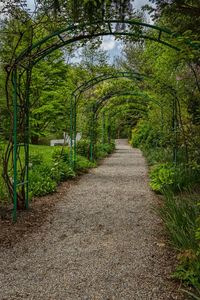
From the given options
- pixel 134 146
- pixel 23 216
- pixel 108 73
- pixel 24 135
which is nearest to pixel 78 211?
pixel 23 216

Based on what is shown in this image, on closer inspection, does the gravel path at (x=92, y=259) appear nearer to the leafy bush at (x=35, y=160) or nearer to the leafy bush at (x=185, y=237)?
the leafy bush at (x=185, y=237)

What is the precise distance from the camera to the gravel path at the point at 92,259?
2945mm

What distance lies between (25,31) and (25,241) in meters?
3.00

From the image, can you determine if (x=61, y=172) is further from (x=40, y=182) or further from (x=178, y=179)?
(x=178, y=179)

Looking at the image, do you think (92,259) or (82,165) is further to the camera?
(82,165)

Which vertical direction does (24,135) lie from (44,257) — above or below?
above

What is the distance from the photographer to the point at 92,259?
3.68 m

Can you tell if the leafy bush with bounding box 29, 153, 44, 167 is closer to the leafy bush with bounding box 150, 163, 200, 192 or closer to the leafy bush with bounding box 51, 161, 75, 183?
the leafy bush with bounding box 51, 161, 75, 183

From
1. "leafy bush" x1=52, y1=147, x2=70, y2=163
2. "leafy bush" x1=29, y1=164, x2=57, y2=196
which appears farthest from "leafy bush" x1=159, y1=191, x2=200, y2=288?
"leafy bush" x1=52, y1=147, x2=70, y2=163

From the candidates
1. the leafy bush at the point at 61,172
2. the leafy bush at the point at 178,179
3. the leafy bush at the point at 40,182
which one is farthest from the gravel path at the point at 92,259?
the leafy bush at the point at 61,172

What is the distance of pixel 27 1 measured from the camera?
5.18m

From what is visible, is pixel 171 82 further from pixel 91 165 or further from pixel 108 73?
pixel 91 165

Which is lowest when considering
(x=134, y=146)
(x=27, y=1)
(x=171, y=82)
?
(x=134, y=146)

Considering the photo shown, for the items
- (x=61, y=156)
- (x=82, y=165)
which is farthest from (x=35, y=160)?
(x=82, y=165)
